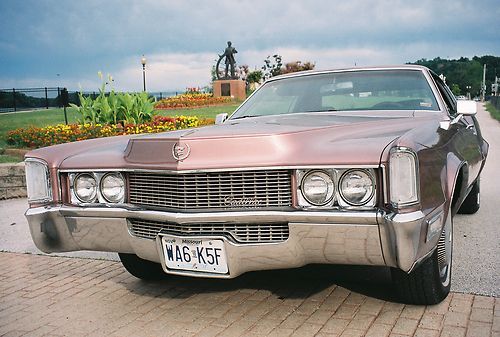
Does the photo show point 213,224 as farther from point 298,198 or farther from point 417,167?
point 417,167

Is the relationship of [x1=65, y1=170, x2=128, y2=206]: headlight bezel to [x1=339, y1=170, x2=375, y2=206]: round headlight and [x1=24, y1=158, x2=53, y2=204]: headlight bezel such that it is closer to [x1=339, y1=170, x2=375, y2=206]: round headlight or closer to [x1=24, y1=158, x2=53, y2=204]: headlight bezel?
[x1=24, y1=158, x2=53, y2=204]: headlight bezel

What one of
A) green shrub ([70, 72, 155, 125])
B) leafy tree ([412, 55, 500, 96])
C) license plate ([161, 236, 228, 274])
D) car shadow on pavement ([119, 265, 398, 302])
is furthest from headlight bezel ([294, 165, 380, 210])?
leafy tree ([412, 55, 500, 96])

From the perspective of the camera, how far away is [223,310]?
3.35 m

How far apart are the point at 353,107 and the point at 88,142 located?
6.37ft

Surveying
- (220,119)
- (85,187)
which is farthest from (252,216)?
(220,119)

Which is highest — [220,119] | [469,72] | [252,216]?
[469,72]

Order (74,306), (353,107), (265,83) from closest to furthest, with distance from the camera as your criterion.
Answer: (74,306), (353,107), (265,83)

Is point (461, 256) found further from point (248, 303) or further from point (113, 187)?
point (113, 187)

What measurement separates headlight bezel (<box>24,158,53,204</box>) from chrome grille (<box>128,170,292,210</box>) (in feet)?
2.51

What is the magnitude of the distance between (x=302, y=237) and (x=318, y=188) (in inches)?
10.1

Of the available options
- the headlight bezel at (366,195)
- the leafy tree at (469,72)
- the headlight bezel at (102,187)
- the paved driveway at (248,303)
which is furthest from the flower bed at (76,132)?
the leafy tree at (469,72)

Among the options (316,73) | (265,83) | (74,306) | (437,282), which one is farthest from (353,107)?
(74,306)

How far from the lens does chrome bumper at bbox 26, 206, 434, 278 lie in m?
2.55

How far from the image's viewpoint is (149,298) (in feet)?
12.1
